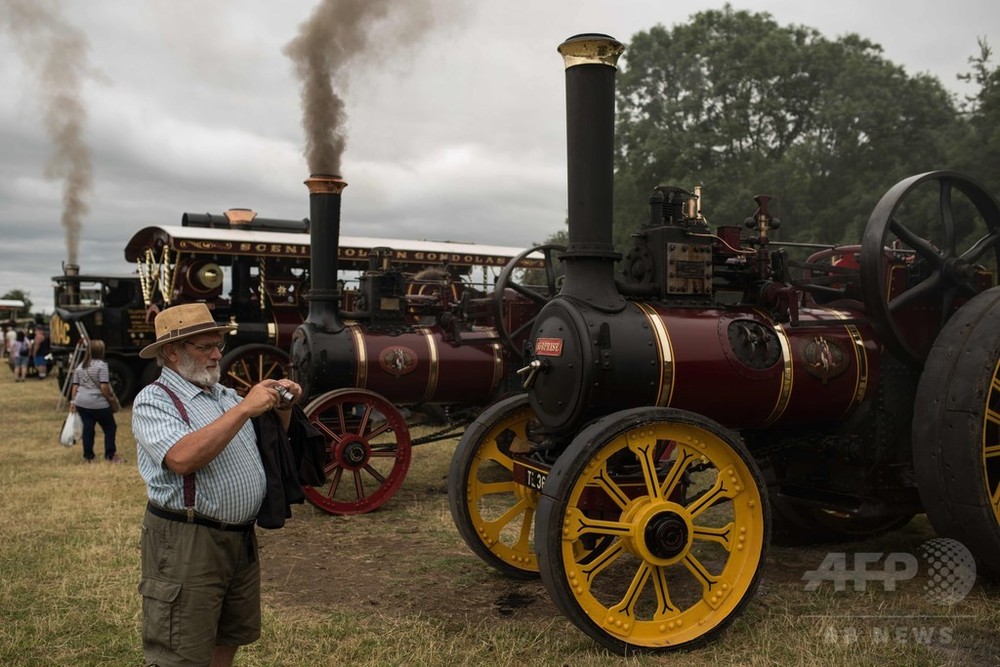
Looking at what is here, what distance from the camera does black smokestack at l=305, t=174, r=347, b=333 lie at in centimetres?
700

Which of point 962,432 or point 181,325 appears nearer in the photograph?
point 181,325

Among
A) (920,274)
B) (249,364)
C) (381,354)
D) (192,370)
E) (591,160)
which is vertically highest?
(591,160)

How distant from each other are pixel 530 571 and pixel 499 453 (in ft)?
2.14

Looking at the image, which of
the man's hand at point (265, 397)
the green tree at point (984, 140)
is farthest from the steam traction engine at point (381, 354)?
the green tree at point (984, 140)

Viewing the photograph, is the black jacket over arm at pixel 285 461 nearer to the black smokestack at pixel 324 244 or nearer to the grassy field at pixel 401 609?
the grassy field at pixel 401 609

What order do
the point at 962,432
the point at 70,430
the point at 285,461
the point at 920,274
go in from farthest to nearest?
the point at 70,430 < the point at 920,274 < the point at 962,432 < the point at 285,461

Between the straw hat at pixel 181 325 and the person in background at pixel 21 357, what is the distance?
20845mm

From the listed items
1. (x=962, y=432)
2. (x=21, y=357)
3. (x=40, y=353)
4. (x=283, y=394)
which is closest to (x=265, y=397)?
(x=283, y=394)

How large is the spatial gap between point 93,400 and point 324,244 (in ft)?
10.4

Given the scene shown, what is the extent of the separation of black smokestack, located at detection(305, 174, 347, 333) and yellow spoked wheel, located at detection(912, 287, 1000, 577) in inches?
175

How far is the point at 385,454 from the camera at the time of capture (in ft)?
21.6

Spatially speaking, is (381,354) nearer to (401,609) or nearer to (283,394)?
Result: (401,609)

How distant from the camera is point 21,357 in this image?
21.2 m

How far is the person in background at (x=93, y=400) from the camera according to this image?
8359mm
